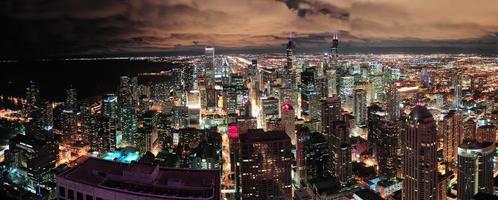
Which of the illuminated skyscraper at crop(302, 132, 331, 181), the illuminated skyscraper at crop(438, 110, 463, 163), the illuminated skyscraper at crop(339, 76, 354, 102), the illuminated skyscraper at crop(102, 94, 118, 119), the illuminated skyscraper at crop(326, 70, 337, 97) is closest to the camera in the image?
the illuminated skyscraper at crop(438, 110, 463, 163)

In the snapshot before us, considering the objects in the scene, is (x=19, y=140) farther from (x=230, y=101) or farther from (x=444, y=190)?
(x=444, y=190)

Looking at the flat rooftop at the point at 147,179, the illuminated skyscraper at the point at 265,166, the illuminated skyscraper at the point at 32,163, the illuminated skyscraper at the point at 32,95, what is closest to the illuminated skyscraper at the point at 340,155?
the illuminated skyscraper at the point at 265,166

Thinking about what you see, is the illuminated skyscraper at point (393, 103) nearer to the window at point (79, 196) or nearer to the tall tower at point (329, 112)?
the tall tower at point (329, 112)

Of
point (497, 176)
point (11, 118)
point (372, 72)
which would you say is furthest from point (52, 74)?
point (497, 176)

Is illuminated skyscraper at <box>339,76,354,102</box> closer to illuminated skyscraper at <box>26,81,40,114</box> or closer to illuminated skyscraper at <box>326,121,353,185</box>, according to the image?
illuminated skyscraper at <box>326,121,353,185</box>

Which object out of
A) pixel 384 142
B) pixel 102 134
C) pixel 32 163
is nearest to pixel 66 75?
pixel 102 134

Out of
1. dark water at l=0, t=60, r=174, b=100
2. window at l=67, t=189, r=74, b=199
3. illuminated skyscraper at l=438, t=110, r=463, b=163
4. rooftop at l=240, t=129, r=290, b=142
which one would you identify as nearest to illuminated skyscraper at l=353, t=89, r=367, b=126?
illuminated skyscraper at l=438, t=110, r=463, b=163

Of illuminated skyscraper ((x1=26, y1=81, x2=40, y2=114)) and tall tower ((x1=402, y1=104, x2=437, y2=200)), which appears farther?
illuminated skyscraper ((x1=26, y1=81, x2=40, y2=114))

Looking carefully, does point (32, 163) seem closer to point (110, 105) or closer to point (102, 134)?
point (102, 134)
